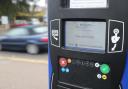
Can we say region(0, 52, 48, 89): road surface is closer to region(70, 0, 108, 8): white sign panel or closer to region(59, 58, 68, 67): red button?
region(59, 58, 68, 67): red button

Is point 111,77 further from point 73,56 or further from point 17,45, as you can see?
point 17,45

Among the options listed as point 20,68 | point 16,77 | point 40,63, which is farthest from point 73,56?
point 40,63

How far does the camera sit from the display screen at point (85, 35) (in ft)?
8.11

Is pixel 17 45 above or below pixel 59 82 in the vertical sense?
below

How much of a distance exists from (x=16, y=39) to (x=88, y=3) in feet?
33.5

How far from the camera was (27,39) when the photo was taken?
1223 cm

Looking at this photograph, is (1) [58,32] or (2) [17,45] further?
(2) [17,45]

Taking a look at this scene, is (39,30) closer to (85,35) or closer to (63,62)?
(63,62)

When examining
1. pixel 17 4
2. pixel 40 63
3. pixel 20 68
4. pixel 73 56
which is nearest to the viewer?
pixel 73 56

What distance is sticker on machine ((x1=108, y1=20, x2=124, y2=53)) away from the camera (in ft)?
7.57

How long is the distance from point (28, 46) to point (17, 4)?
2761 centimetres

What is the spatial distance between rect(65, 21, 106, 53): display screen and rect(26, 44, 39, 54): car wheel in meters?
9.45

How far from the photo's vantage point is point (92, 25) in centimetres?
251

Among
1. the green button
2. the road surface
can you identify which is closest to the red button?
the green button
